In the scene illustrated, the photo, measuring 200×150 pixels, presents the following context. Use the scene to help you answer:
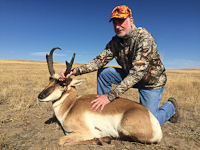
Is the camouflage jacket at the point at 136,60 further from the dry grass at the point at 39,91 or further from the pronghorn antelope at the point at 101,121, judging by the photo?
the dry grass at the point at 39,91

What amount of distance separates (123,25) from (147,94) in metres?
1.95

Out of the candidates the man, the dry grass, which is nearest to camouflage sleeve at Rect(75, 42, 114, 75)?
the man

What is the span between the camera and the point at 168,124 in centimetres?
411

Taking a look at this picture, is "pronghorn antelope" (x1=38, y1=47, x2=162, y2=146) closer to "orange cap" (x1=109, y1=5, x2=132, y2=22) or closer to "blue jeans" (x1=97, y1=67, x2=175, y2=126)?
"blue jeans" (x1=97, y1=67, x2=175, y2=126)

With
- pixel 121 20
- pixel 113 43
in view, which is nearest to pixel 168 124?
pixel 113 43

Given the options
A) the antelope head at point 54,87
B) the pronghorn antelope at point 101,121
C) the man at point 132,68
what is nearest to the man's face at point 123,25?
the man at point 132,68

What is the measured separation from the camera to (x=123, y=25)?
3379 mm

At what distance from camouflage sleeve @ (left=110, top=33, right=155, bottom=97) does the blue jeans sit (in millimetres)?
860

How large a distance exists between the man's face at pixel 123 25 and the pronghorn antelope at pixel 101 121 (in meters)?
1.67

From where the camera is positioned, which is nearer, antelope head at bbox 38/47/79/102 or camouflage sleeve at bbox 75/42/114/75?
antelope head at bbox 38/47/79/102

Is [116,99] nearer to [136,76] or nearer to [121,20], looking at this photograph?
[136,76]

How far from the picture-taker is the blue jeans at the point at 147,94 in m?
3.67

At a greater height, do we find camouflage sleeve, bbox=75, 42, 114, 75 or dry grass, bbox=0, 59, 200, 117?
camouflage sleeve, bbox=75, 42, 114, 75

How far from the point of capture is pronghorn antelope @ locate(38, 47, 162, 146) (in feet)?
8.63
